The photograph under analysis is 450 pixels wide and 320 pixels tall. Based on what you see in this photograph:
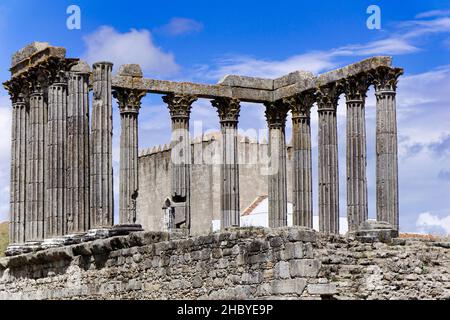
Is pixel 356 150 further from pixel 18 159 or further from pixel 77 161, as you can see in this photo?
pixel 18 159

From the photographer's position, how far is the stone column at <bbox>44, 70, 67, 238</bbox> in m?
31.0

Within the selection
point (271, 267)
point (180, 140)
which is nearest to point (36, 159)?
point (180, 140)

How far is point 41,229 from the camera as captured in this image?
31.8m

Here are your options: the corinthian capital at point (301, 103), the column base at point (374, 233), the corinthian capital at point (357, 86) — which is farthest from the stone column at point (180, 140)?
the column base at point (374, 233)

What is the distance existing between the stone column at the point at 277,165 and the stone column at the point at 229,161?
1.46m

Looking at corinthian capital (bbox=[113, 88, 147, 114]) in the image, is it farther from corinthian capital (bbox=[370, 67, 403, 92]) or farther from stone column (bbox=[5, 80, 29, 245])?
corinthian capital (bbox=[370, 67, 403, 92])

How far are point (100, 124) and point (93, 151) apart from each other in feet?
2.53

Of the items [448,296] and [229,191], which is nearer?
[448,296]

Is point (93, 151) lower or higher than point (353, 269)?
higher

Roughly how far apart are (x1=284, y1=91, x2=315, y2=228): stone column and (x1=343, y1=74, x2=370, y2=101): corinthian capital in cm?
255

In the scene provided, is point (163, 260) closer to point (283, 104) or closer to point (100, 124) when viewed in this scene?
point (100, 124)
